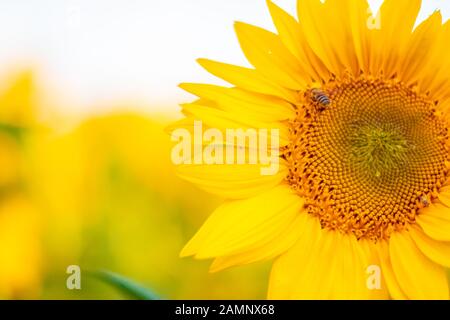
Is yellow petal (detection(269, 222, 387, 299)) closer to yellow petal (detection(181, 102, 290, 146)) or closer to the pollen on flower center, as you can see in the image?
the pollen on flower center

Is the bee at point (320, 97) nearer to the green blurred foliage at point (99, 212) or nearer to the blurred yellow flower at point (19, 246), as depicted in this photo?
the green blurred foliage at point (99, 212)

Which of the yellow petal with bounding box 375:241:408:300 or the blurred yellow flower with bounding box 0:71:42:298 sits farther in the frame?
the blurred yellow flower with bounding box 0:71:42:298

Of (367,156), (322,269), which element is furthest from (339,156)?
(322,269)

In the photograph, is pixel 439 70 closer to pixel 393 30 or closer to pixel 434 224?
pixel 393 30

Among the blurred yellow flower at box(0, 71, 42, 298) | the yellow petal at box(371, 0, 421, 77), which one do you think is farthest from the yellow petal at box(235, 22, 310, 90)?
the blurred yellow flower at box(0, 71, 42, 298)

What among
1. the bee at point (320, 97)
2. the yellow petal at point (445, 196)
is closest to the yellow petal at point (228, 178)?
the bee at point (320, 97)

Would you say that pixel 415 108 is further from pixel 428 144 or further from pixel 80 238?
pixel 80 238

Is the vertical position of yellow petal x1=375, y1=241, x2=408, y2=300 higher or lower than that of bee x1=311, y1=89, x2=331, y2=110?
lower
